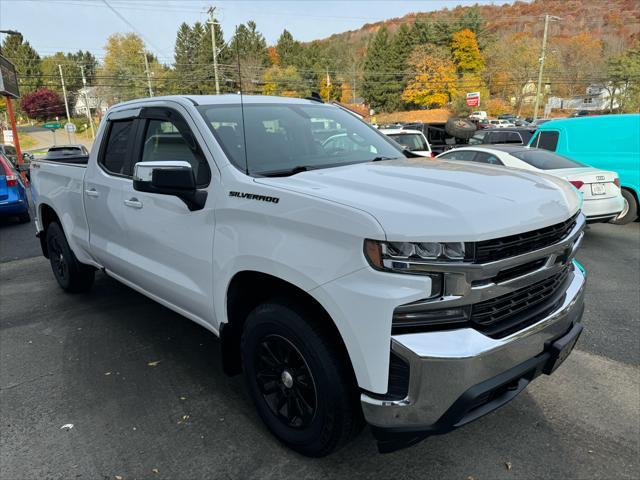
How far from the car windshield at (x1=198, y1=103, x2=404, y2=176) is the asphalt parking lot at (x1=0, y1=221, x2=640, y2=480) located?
5.25 ft

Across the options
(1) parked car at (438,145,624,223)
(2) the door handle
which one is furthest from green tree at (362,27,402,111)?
(2) the door handle

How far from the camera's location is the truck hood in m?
1.86

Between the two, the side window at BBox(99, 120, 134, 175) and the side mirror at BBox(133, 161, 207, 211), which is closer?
the side mirror at BBox(133, 161, 207, 211)

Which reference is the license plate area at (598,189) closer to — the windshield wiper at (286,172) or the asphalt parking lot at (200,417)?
the asphalt parking lot at (200,417)

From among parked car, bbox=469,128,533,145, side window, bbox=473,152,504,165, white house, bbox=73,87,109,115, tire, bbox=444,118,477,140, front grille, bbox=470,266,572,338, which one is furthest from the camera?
white house, bbox=73,87,109,115

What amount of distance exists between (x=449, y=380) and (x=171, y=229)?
198cm

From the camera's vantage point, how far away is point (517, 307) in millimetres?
2139

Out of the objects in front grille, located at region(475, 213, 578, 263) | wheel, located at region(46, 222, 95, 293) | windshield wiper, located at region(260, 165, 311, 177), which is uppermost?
windshield wiper, located at region(260, 165, 311, 177)

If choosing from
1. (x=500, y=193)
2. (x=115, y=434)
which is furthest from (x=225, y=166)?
(x=115, y=434)

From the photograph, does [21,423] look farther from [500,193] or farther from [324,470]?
[500,193]

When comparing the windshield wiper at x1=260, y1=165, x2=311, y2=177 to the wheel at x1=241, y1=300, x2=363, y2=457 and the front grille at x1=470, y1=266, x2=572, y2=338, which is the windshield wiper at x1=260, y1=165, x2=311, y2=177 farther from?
the front grille at x1=470, y1=266, x2=572, y2=338

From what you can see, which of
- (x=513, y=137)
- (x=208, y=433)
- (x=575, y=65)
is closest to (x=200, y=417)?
(x=208, y=433)

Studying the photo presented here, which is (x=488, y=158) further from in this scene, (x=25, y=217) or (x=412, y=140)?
(x=25, y=217)

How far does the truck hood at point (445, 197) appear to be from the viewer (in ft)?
6.11
